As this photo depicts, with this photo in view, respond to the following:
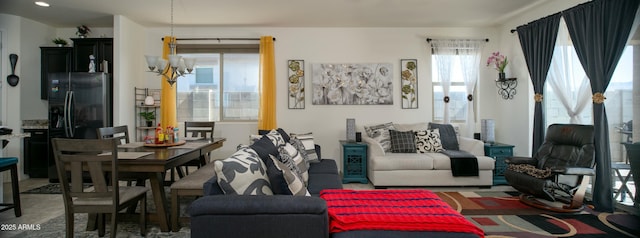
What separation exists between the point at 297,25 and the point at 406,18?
5.80 feet

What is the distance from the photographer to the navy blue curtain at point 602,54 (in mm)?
3039

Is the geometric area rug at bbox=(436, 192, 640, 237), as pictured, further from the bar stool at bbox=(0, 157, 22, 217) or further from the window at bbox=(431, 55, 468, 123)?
the bar stool at bbox=(0, 157, 22, 217)

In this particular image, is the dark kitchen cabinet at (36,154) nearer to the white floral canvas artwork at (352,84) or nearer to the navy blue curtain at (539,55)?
the white floral canvas artwork at (352,84)

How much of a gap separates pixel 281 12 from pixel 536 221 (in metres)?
3.97

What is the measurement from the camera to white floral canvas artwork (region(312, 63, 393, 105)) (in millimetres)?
5004

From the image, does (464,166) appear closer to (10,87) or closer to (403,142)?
(403,142)

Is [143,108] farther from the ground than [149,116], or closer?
farther from the ground

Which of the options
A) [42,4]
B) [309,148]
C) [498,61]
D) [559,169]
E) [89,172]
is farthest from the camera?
[498,61]

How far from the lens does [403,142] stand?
4.36 meters

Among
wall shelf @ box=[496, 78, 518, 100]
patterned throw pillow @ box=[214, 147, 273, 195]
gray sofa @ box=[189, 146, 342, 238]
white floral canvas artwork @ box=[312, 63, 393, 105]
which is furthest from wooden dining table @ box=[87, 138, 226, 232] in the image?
wall shelf @ box=[496, 78, 518, 100]

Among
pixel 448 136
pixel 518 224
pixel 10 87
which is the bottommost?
pixel 518 224

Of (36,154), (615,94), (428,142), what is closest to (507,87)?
(615,94)

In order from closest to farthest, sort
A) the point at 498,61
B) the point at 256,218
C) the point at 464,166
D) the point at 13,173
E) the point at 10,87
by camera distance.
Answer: the point at 256,218
the point at 13,173
the point at 464,166
the point at 10,87
the point at 498,61

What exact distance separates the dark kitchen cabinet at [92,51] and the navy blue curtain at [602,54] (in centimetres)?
654
